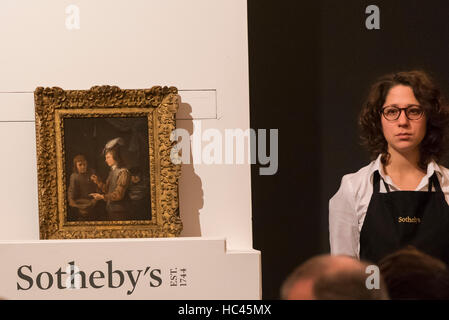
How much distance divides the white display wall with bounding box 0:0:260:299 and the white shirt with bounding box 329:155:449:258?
65 cm

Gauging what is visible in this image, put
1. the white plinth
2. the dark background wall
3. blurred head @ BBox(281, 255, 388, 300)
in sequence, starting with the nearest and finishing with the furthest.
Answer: blurred head @ BBox(281, 255, 388, 300), the white plinth, the dark background wall

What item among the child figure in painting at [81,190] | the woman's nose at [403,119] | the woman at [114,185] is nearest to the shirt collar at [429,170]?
the woman's nose at [403,119]

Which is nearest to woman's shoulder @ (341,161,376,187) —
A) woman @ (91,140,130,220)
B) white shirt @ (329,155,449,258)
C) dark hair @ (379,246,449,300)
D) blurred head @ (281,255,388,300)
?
white shirt @ (329,155,449,258)

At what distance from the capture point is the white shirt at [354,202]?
3832 millimetres

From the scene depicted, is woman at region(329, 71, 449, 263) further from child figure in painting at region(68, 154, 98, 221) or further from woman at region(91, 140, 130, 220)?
child figure in painting at region(68, 154, 98, 221)

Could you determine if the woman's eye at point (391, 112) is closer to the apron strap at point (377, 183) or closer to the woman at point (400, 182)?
the woman at point (400, 182)

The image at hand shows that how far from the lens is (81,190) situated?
12.4ft

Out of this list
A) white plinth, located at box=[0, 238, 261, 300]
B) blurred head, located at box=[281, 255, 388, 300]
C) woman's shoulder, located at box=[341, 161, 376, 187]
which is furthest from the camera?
woman's shoulder, located at box=[341, 161, 376, 187]

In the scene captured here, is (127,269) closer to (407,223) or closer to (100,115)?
(100,115)

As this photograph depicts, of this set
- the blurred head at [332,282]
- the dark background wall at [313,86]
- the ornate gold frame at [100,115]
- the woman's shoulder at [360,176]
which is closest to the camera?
the blurred head at [332,282]

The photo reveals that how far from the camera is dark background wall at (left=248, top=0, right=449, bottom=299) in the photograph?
161 inches

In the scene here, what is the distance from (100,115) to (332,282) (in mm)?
2531

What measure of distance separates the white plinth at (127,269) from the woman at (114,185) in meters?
0.23

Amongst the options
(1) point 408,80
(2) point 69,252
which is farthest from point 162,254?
(1) point 408,80
